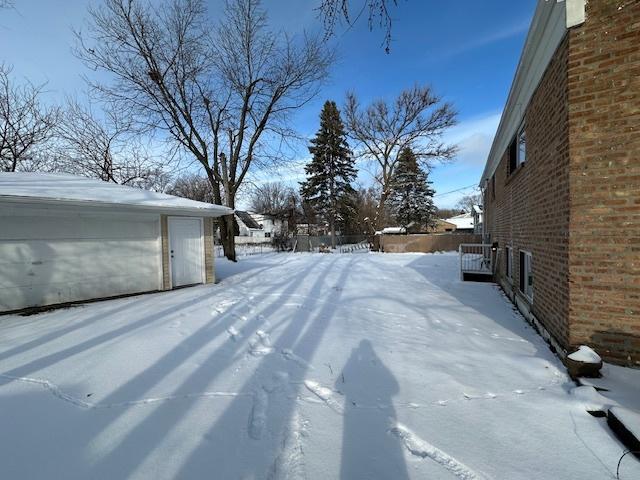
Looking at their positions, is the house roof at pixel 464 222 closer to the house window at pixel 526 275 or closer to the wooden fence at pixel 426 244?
the wooden fence at pixel 426 244

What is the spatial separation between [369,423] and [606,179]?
3246 mm

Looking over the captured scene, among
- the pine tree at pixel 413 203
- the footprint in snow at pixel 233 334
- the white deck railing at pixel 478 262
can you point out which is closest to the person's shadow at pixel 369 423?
the footprint in snow at pixel 233 334

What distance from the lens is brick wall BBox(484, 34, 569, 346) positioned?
3473 mm

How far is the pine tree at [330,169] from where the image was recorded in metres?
33.8

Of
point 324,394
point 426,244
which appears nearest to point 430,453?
point 324,394

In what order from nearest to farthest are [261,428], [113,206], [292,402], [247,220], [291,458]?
[291,458], [261,428], [292,402], [113,206], [247,220]

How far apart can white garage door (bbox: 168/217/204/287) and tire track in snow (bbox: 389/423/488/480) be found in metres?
7.38

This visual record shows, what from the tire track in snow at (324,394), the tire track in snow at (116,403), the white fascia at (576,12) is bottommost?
the tire track in snow at (324,394)

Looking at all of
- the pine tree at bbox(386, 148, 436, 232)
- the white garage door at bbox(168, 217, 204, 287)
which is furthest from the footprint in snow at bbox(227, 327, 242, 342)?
the pine tree at bbox(386, 148, 436, 232)

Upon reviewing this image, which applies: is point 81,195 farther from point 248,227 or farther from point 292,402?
point 248,227

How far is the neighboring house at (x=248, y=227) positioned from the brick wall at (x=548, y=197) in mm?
48735

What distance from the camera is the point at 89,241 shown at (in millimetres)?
6852

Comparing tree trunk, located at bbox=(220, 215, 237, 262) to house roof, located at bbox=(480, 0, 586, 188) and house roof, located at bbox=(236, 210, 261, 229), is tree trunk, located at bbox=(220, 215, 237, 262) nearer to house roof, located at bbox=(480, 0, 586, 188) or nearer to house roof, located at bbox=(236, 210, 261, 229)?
house roof, located at bbox=(480, 0, 586, 188)

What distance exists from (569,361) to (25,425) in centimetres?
465
